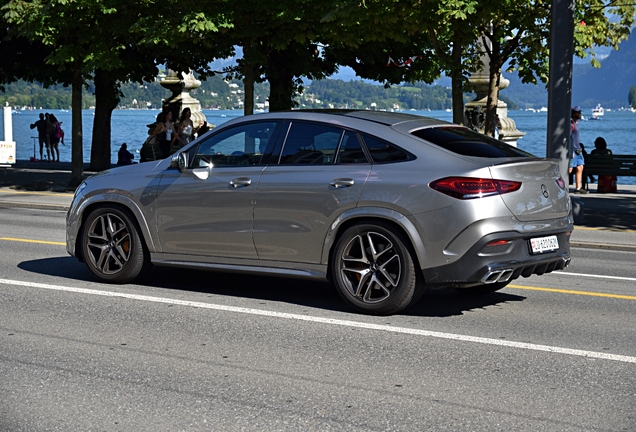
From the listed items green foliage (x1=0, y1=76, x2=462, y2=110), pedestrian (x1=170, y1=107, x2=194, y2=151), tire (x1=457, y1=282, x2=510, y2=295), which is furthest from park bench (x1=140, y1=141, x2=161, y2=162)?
green foliage (x1=0, y1=76, x2=462, y2=110)

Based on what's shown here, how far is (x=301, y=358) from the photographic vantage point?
6.57m

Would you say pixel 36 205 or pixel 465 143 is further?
pixel 36 205

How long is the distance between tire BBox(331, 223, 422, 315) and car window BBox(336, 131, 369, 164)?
1.98ft

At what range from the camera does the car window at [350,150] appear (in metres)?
8.21

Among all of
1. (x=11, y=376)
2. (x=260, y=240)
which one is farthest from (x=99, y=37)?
(x=11, y=376)

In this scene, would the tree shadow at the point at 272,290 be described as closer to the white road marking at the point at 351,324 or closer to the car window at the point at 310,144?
the white road marking at the point at 351,324

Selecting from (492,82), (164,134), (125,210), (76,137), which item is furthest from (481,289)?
(164,134)

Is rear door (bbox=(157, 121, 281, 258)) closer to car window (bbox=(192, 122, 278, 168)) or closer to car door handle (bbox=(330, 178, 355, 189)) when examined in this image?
car window (bbox=(192, 122, 278, 168))

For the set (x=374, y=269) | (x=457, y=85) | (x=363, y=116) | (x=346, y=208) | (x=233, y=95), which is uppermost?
(x=233, y=95)

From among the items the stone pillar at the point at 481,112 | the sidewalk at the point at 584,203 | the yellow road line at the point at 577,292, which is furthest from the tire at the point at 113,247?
the stone pillar at the point at 481,112

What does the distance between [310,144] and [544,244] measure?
2.08 metres

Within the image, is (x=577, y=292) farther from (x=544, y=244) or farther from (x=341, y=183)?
(x=341, y=183)

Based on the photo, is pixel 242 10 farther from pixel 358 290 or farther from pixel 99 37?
pixel 358 290

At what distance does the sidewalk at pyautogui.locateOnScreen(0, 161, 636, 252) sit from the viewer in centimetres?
1422
